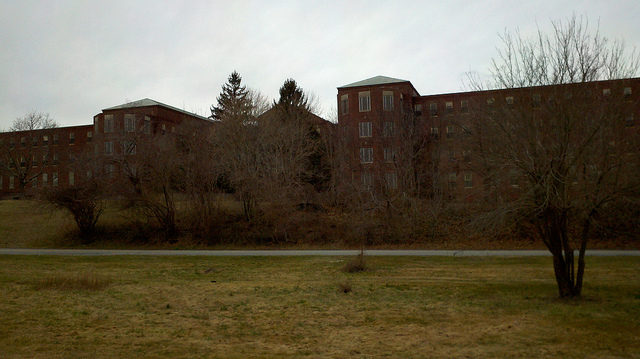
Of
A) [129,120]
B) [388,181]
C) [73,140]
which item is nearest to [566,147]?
[388,181]

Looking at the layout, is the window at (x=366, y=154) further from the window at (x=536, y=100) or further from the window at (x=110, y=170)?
the window at (x=536, y=100)

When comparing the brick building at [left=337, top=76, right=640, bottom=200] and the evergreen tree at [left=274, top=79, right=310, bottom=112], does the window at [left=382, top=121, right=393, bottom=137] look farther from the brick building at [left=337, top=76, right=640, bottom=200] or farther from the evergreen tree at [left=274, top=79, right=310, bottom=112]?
the evergreen tree at [left=274, top=79, right=310, bottom=112]

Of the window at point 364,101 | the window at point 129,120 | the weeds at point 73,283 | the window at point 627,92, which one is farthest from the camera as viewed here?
the window at point 129,120

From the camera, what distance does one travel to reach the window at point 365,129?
167ft

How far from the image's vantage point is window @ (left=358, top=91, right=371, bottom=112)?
2053 inches

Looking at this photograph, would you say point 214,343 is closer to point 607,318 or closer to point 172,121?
point 607,318

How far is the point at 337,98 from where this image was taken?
179 ft

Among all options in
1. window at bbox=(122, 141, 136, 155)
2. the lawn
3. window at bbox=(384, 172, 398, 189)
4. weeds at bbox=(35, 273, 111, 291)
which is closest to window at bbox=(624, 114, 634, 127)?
the lawn

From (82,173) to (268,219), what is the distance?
12887 millimetres

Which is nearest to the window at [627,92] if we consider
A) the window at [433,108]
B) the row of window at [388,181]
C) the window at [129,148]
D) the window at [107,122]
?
the row of window at [388,181]

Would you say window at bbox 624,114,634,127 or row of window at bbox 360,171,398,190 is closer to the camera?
window at bbox 624,114,634,127

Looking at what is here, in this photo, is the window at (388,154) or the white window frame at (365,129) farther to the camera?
the white window frame at (365,129)

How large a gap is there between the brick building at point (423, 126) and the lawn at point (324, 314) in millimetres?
3456

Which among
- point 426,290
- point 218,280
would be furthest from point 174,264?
point 426,290
